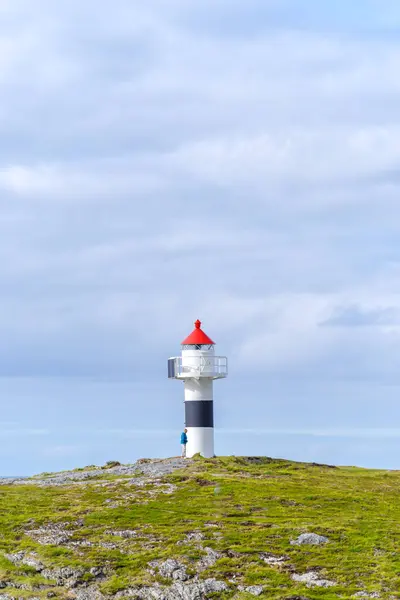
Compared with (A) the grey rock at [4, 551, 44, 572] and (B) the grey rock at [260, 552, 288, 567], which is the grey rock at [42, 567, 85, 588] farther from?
(B) the grey rock at [260, 552, 288, 567]

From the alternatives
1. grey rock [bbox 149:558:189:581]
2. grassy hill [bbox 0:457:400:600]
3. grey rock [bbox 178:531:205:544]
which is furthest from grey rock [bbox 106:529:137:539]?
grey rock [bbox 149:558:189:581]

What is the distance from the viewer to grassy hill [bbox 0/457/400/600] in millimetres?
32031

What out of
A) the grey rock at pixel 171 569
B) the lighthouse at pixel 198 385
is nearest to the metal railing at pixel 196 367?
the lighthouse at pixel 198 385

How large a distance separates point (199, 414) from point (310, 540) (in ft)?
69.3

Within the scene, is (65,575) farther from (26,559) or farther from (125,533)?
(125,533)

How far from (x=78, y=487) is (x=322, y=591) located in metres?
18.3

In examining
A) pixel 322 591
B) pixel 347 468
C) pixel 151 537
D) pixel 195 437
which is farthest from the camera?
pixel 347 468

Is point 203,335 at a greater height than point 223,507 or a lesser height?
greater

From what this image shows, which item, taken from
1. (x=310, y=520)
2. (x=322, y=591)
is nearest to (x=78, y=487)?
(x=310, y=520)

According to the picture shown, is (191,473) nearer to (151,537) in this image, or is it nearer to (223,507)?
(223,507)

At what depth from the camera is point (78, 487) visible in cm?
4628

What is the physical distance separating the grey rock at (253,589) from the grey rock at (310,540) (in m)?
4.06

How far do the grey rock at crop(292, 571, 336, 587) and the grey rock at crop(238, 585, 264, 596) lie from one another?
155 centimetres

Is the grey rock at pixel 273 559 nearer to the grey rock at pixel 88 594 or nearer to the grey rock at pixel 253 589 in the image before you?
the grey rock at pixel 253 589
